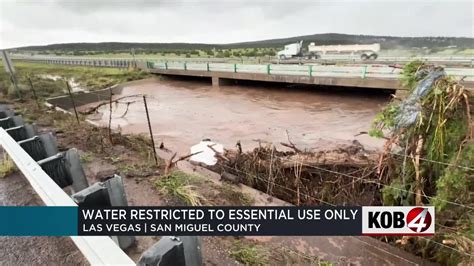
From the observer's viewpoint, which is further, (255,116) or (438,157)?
(255,116)

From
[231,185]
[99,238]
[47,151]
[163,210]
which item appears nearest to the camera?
[99,238]

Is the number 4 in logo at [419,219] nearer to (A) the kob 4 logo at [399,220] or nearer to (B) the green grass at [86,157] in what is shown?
(A) the kob 4 logo at [399,220]

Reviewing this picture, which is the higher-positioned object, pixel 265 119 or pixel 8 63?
pixel 8 63

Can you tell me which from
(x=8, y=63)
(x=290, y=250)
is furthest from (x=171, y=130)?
(x=290, y=250)

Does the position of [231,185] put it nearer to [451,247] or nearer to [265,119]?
[451,247]

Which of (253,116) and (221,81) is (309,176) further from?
(221,81)

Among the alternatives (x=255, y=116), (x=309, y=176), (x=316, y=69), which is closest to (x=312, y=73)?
(x=316, y=69)

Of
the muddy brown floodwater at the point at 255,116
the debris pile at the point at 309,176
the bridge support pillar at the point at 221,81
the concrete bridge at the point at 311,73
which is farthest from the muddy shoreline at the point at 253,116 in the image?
the debris pile at the point at 309,176

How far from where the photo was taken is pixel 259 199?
4160 millimetres

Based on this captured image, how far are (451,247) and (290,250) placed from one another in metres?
1.50

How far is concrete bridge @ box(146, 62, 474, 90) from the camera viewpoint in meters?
13.1

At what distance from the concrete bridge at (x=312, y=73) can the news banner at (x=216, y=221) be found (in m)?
7.40

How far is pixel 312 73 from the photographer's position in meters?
15.6

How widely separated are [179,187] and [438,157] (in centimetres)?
291
